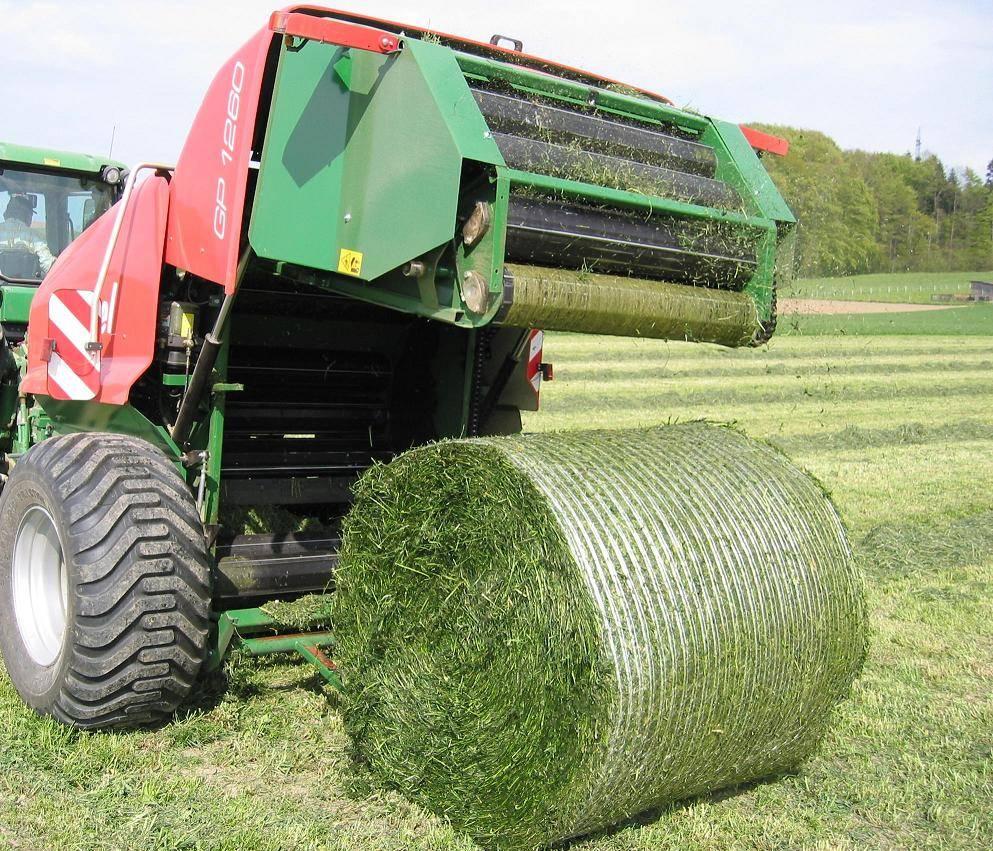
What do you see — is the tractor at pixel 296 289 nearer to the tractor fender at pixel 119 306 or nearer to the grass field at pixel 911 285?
the tractor fender at pixel 119 306

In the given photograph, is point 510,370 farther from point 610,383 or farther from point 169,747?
point 610,383

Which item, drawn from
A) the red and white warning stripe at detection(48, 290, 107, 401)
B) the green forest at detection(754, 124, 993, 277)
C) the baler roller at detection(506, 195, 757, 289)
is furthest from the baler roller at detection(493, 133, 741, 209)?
the green forest at detection(754, 124, 993, 277)

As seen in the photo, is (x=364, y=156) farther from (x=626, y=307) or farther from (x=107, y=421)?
(x=107, y=421)

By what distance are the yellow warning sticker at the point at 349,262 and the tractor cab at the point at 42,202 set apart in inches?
141

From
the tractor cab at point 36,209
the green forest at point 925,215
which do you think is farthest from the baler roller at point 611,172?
the green forest at point 925,215

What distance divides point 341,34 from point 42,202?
4276mm

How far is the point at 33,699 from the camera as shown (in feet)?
13.7

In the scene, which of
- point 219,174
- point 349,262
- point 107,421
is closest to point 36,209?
point 107,421

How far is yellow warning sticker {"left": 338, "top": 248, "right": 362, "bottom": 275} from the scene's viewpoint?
11.8 ft

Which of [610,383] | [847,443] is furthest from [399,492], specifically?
[610,383]

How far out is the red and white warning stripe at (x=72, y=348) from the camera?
4.62 metres

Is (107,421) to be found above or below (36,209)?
below

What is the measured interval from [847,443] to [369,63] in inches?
373

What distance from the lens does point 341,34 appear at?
334 centimetres
